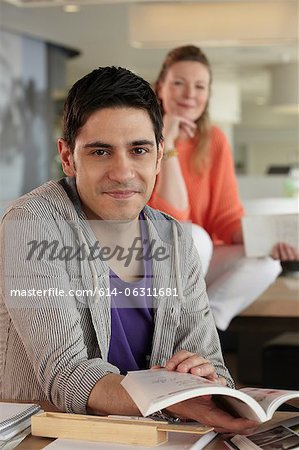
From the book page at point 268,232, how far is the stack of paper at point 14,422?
5.52ft

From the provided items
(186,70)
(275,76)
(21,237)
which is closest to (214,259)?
(186,70)

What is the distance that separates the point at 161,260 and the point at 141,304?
9 cm

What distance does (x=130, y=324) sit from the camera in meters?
1.46

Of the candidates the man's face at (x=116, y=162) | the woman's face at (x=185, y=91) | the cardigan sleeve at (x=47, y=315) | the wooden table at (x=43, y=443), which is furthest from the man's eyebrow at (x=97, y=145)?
the woman's face at (x=185, y=91)

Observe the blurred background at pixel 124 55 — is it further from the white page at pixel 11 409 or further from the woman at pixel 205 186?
the white page at pixel 11 409

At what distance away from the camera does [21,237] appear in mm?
1384

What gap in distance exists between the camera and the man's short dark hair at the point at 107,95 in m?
1.43

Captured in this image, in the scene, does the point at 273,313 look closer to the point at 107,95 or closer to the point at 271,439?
the point at 107,95

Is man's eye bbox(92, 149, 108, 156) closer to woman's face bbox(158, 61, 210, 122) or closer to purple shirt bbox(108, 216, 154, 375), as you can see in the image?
purple shirt bbox(108, 216, 154, 375)

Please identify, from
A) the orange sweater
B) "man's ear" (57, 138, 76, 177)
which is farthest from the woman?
"man's ear" (57, 138, 76, 177)

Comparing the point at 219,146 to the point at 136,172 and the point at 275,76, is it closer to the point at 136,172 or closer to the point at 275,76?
the point at 136,172

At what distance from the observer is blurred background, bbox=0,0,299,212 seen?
4.97 meters

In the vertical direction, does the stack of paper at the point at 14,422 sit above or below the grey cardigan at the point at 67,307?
below

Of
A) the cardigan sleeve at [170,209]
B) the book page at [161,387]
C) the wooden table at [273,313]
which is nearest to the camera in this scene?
the book page at [161,387]
